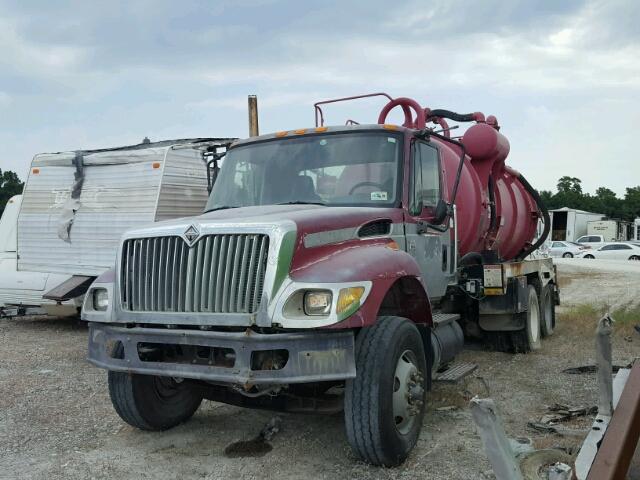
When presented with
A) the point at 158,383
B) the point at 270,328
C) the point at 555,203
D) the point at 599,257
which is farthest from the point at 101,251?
the point at 555,203

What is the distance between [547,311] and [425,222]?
526 centimetres

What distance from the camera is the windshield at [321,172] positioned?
18.2ft

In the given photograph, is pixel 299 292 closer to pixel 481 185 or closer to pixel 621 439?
pixel 621 439

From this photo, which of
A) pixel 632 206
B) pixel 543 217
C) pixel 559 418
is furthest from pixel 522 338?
pixel 632 206

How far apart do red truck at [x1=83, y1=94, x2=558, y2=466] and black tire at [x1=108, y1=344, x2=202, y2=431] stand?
12 millimetres

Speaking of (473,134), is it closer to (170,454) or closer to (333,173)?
(333,173)

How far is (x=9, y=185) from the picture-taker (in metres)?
48.9

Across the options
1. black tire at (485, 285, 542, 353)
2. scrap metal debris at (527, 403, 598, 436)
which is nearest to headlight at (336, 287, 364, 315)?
scrap metal debris at (527, 403, 598, 436)

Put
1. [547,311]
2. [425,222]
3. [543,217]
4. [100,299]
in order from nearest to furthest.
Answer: [100,299]
[425,222]
[547,311]
[543,217]

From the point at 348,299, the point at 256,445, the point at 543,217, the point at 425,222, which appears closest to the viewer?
the point at 348,299

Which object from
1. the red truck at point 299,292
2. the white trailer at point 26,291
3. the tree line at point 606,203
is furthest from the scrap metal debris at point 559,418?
the tree line at point 606,203

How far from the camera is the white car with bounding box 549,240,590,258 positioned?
121ft

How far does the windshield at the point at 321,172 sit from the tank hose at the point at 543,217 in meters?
4.89

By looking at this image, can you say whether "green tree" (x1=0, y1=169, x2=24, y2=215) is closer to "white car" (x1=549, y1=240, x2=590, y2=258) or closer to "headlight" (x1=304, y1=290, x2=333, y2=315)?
"white car" (x1=549, y1=240, x2=590, y2=258)
